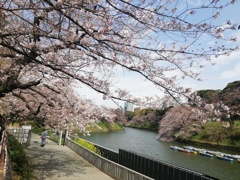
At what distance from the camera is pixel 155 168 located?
7.57 meters

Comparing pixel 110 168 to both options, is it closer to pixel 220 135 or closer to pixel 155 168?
pixel 155 168

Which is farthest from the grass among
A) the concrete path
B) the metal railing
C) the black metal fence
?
the black metal fence

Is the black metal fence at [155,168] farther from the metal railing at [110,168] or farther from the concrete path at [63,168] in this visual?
the concrete path at [63,168]

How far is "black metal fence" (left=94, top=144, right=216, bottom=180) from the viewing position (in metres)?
6.12

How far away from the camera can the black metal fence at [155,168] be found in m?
6.12

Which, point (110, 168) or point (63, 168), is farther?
point (63, 168)

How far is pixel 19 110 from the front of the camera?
10938mm

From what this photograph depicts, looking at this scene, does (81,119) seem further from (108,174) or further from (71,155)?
(71,155)

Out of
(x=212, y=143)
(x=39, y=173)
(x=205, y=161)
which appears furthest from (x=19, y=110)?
(x=212, y=143)

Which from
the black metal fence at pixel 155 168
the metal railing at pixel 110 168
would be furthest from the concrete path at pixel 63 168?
the black metal fence at pixel 155 168

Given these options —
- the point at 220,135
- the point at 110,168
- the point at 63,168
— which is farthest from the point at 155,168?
the point at 220,135

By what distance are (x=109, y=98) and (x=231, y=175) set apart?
15.6 m

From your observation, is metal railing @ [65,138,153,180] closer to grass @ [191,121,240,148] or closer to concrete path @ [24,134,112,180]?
concrete path @ [24,134,112,180]

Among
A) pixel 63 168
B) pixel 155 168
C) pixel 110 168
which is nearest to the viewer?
pixel 155 168
